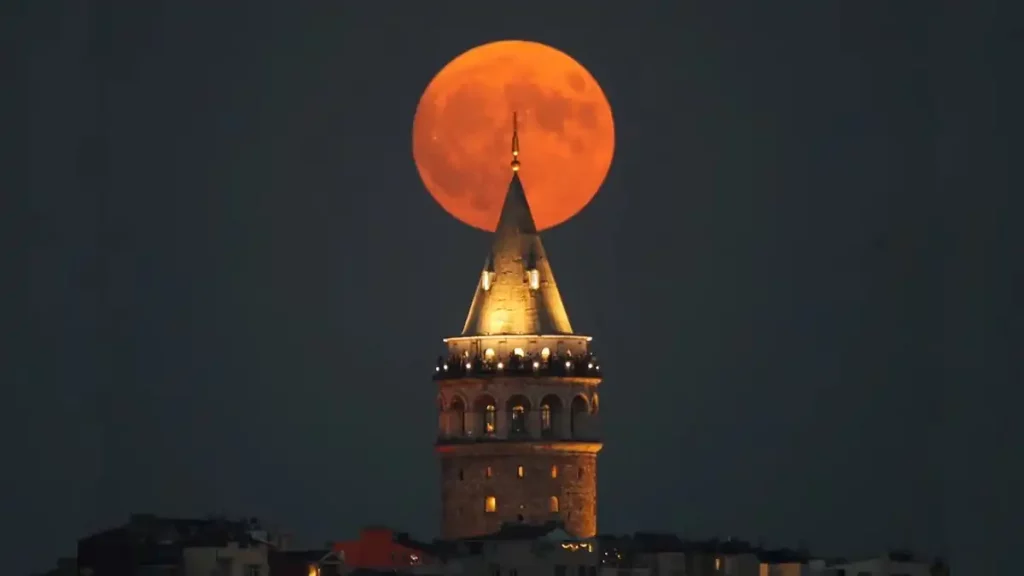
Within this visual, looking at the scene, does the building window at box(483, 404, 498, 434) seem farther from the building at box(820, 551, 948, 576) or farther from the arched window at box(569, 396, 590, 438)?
the building at box(820, 551, 948, 576)

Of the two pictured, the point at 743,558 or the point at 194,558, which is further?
the point at 743,558

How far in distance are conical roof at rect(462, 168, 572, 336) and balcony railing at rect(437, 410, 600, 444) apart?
203cm

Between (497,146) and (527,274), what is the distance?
5060 mm

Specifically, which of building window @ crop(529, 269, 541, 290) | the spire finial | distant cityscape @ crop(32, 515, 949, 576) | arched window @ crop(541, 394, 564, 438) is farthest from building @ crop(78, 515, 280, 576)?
the spire finial

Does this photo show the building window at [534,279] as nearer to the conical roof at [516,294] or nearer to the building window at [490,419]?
the conical roof at [516,294]

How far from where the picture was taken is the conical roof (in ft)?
557

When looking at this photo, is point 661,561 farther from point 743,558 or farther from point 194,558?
point 194,558

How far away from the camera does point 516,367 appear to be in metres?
170

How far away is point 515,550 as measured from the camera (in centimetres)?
16775

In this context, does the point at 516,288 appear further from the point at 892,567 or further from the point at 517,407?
the point at 892,567

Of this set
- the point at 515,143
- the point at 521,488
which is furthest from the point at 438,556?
the point at 515,143

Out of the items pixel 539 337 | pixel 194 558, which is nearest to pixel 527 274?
pixel 539 337

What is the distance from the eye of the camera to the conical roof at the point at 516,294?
170m

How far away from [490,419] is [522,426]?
872 millimetres
